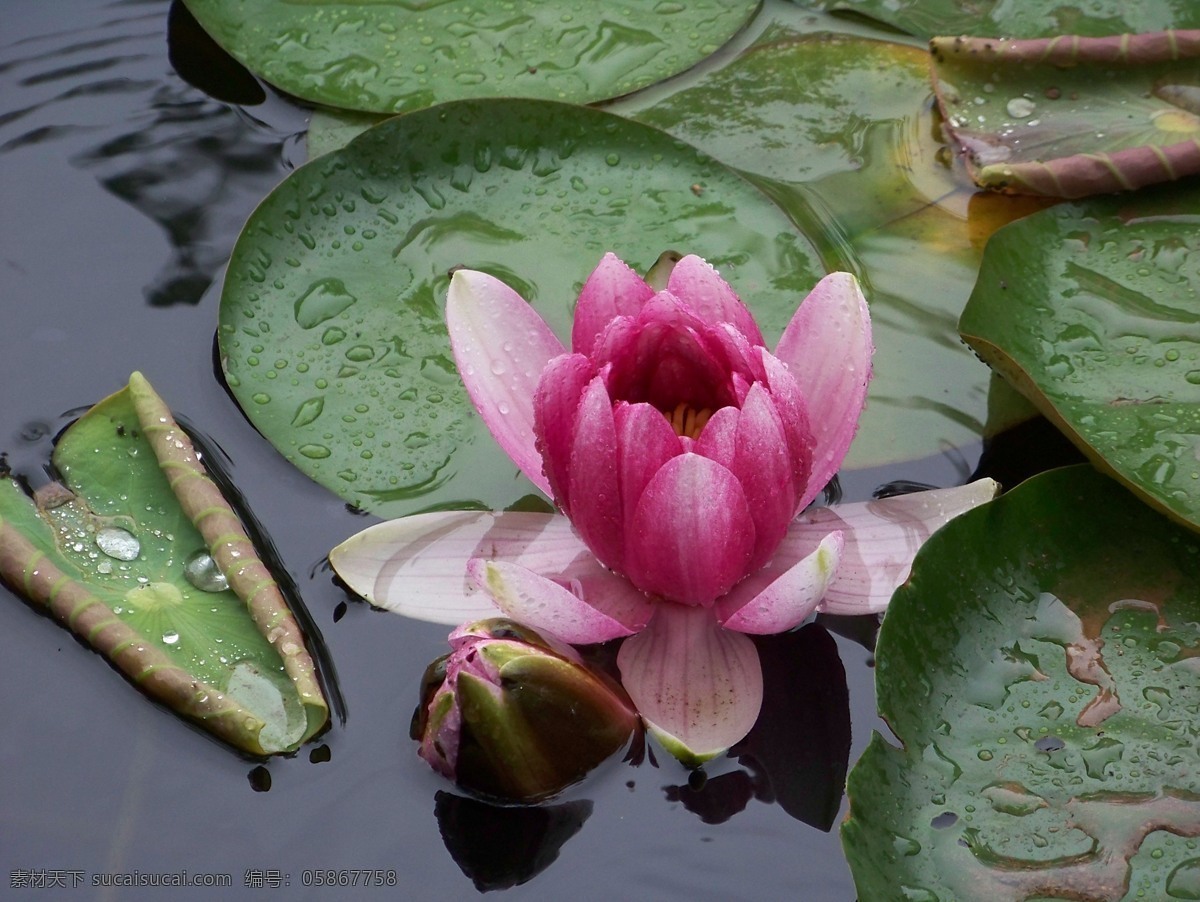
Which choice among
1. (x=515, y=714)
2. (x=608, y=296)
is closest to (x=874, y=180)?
(x=608, y=296)

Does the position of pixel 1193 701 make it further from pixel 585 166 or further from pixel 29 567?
pixel 29 567

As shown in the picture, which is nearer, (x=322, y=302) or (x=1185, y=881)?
(x=1185, y=881)

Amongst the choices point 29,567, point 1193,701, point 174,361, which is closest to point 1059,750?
point 1193,701

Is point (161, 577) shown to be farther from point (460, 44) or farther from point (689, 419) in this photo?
point (460, 44)

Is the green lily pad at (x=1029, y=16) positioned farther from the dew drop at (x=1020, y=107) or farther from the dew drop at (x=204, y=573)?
the dew drop at (x=204, y=573)

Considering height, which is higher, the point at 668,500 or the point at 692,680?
the point at 668,500

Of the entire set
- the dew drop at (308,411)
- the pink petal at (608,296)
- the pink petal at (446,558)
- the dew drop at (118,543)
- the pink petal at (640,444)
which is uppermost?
the pink petal at (608,296)

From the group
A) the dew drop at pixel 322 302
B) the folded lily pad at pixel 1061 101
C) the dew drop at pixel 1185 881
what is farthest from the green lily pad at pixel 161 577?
the folded lily pad at pixel 1061 101
